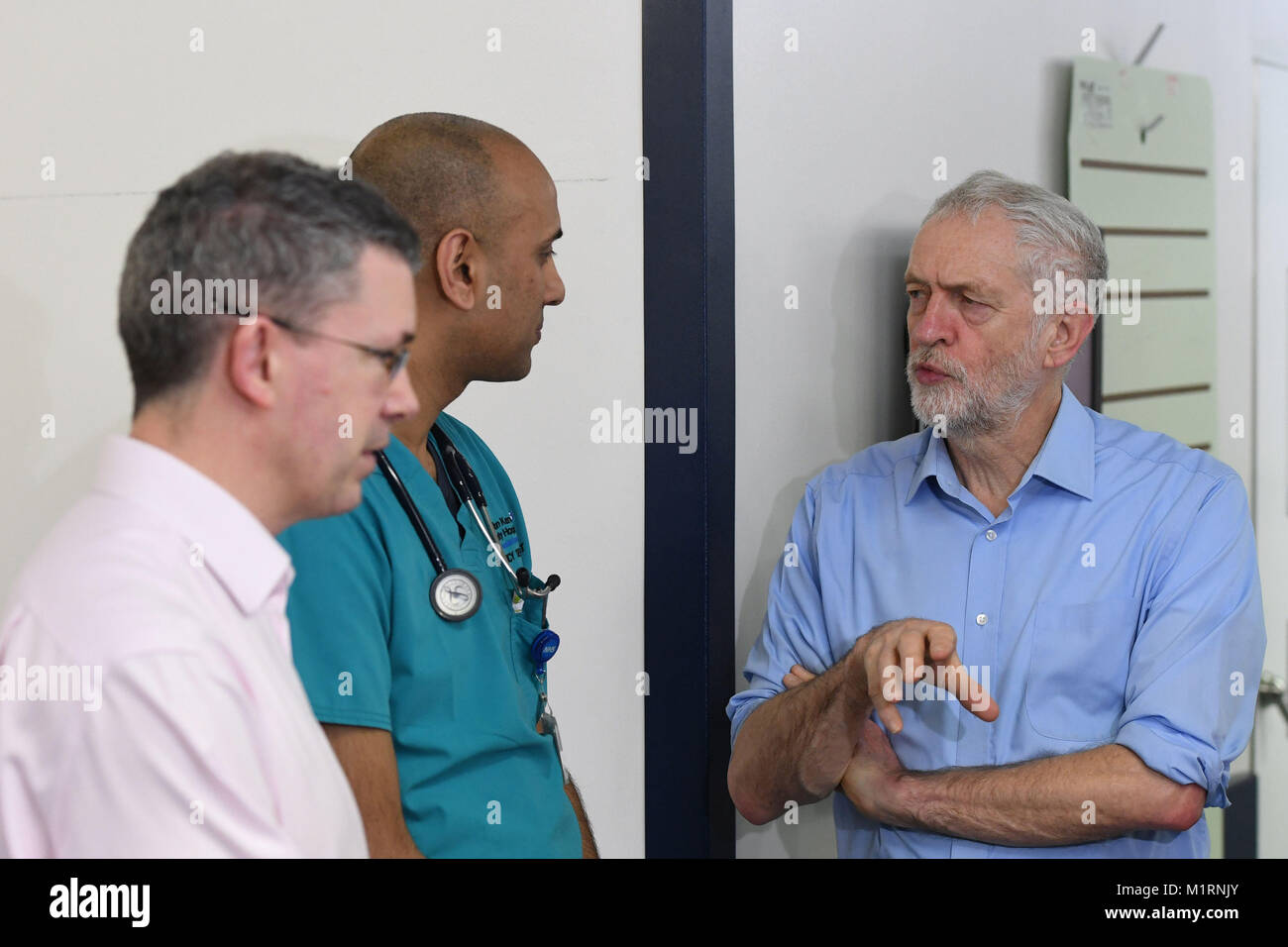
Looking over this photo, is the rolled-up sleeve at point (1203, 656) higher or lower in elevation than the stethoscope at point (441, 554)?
lower

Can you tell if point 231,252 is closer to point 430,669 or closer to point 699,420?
point 430,669

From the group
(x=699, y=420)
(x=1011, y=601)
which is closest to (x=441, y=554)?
(x=699, y=420)

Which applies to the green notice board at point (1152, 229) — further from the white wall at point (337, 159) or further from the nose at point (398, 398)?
the nose at point (398, 398)

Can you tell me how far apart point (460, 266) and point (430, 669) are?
1.04 ft

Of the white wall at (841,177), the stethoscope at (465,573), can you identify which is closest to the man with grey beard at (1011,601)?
the white wall at (841,177)

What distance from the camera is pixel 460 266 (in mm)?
956

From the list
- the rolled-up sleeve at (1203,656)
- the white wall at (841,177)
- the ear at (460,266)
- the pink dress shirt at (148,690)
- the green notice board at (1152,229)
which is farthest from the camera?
the green notice board at (1152,229)

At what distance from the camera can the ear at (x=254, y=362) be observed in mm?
684

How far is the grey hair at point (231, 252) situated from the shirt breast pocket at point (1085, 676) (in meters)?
0.81

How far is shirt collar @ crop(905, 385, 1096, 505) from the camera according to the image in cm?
123

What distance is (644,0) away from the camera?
1.29m

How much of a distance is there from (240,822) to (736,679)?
2.75ft
